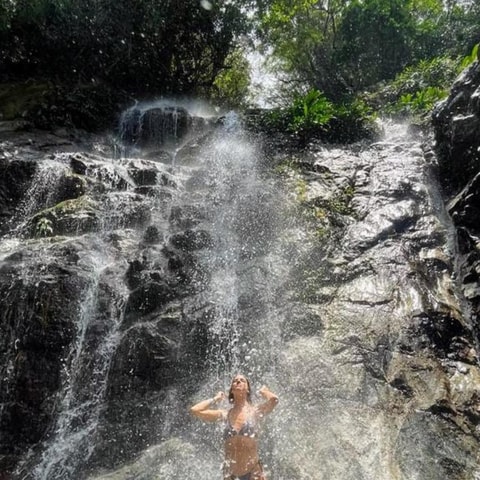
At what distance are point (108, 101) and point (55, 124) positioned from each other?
8.37 ft

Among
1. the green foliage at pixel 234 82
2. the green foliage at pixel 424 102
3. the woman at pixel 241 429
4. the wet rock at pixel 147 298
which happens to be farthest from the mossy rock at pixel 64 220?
the green foliage at pixel 234 82

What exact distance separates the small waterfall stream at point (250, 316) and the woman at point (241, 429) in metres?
0.69

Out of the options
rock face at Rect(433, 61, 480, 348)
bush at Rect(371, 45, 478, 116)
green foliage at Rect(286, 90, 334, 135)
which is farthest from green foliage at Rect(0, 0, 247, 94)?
rock face at Rect(433, 61, 480, 348)

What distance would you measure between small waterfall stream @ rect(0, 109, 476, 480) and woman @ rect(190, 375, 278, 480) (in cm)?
69

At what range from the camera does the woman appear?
4.72 meters

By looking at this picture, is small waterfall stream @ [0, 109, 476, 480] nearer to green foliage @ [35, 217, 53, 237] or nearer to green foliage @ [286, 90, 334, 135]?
green foliage @ [35, 217, 53, 237]

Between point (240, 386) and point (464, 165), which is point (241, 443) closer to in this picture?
point (240, 386)

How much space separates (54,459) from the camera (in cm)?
580

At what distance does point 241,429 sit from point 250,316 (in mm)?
2544

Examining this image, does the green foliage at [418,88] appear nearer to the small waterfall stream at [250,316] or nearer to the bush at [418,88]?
the bush at [418,88]

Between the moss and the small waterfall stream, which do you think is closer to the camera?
the small waterfall stream

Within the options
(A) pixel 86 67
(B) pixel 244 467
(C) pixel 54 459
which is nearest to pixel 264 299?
(B) pixel 244 467

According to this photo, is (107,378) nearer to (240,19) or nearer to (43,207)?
(43,207)

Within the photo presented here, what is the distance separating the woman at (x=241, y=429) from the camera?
4.72 metres
